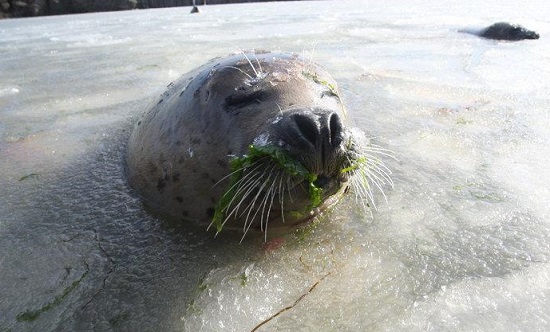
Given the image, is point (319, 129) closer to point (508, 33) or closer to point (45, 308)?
point (45, 308)

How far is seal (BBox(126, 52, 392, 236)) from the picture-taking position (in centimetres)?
189

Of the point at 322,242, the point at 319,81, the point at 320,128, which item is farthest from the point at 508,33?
the point at 320,128

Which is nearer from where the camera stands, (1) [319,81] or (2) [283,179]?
(2) [283,179]

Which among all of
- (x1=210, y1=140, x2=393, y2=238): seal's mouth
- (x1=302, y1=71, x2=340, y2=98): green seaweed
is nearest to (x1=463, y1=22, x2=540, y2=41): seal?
(x1=302, y1=71, x2=340, y2=98): green seaweed

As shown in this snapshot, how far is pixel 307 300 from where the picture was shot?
1818 millimetres

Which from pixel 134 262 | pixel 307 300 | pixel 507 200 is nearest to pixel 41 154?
pixel 134 262

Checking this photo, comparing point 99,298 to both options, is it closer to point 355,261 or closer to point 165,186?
point 165,186

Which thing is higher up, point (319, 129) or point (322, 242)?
point (319, 129)

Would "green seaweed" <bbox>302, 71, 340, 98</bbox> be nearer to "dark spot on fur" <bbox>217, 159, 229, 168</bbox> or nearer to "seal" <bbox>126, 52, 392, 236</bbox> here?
"seal" <bbox>126, 52, 392, 236</bbox>

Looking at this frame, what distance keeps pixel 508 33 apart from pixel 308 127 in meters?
8.06

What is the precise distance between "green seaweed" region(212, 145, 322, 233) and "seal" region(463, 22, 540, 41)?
7.75 metres

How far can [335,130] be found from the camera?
1889 millimetres

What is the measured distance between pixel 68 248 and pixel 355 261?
135cm

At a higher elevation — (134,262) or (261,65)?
(261,65)
